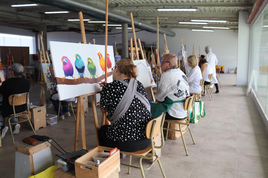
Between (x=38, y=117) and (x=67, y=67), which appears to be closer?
(x=67, y=67)

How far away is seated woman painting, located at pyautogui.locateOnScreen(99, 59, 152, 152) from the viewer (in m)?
1.96

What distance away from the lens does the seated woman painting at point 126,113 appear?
1962 mm

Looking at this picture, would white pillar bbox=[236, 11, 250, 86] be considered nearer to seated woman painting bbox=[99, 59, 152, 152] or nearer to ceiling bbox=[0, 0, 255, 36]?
ceiling bbox=[0, 0, 255, 36]

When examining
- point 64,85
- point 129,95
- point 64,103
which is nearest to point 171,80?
point 129,95

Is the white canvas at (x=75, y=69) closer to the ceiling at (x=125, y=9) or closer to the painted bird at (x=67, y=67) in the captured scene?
the painted bird at (x=67, y=67)

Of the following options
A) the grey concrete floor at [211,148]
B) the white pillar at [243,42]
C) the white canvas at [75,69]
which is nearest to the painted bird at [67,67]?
the white canvas at [75,69]

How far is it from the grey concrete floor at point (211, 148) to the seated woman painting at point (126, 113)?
56cm

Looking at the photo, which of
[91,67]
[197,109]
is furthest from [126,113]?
[197,109]

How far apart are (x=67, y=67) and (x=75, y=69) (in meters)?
0.12

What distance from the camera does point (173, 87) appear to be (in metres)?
2.91

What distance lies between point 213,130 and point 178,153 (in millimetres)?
1132

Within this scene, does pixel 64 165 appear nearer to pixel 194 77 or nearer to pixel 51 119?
pixel 51 119

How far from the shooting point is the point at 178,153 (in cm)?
291

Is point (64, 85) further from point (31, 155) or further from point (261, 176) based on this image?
point (261, 176)
